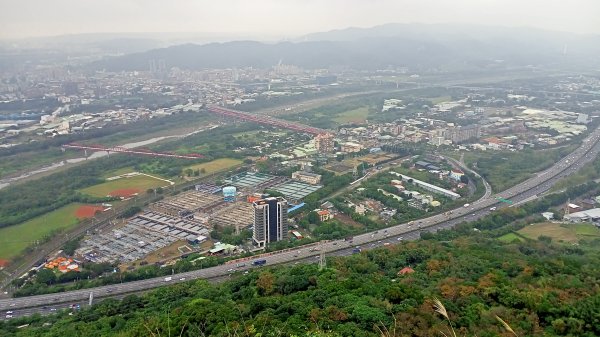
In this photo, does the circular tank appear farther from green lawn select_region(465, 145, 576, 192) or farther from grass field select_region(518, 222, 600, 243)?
green lawn select_region(465, 145, 576, 192)

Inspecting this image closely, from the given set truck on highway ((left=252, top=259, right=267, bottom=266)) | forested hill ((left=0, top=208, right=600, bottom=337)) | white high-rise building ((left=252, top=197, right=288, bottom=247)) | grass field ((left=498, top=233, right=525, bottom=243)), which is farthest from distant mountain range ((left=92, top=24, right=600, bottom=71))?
forested hill ((left=0, top=208, right=600, bottom=337))

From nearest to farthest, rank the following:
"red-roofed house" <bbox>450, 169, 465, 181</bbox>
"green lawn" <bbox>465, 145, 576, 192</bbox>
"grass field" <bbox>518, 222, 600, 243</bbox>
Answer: "grass field" <bbox>518, 222, 600, 243</bbox>
"green lawn" <bbox>465, 145, 576, 192</bbox>
"red-roofed house" <bbox>450, 169, 465, 181</bbox>

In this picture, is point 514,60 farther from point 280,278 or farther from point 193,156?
point 280,278

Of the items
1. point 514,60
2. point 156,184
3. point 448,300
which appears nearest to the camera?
point 448,300

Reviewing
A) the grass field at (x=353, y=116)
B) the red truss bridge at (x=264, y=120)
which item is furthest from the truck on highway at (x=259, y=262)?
the grass field at (x=353, y=116)

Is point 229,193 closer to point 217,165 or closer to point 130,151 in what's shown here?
point 217,165

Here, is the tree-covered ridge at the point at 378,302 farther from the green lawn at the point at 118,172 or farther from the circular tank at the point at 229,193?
the green lawn at the point at 118,172

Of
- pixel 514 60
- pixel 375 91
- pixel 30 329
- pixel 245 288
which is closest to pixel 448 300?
pixel 245 288
